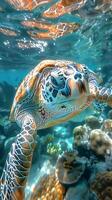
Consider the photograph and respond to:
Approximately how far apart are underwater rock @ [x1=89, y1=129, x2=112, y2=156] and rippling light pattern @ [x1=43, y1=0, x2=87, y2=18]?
7.77m

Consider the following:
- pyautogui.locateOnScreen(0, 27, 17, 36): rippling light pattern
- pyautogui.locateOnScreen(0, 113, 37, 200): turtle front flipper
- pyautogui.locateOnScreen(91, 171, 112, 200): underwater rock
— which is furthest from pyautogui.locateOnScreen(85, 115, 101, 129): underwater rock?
pyautogui.locateOnScreen(0, 27, 17, 36): rippling light pattern

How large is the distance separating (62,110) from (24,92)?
4.70 feet

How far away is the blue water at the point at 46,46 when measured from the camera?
11.7 metres

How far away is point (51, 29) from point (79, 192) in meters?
12.0

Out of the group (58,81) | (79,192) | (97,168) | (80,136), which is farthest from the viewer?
(80,136)

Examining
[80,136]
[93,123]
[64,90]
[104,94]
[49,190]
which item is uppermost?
[93,123]

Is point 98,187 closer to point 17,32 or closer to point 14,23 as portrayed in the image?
point 14,23

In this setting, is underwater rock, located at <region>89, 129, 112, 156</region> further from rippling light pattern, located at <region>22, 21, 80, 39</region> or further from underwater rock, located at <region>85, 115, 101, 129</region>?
rippling light pattern, located at <region>22, 21, 80, 39</region>

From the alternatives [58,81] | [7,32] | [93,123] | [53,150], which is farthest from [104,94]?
[7,32]

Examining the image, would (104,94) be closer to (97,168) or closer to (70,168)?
(97,168)

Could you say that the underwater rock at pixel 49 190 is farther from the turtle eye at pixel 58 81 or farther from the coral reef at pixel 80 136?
the turtle eye at pixel 58 81

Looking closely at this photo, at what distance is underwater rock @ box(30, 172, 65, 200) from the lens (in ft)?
14.8

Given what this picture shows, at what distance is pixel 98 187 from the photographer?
3.85 meters

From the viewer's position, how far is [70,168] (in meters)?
4.57
